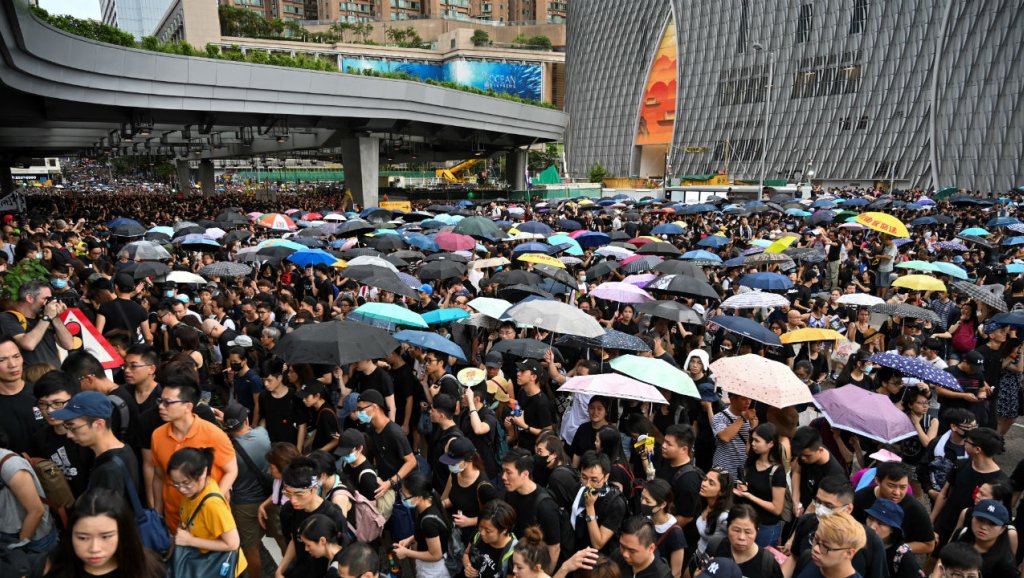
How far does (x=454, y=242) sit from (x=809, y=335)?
7.55m

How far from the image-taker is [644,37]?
7331 centimetres

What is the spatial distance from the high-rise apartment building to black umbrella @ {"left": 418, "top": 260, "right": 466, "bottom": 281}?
132m

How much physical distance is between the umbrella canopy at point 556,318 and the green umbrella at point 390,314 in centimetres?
111

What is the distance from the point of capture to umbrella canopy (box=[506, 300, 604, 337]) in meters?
6.56

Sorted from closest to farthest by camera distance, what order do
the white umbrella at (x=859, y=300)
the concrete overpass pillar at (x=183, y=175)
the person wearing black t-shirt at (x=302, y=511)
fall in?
1. the person wearing black t-shirt at (x=302, y=511)
2. the white umbrella at (x=859, y=300)
3. the concrete overpass pillar at (x=183, y=175)

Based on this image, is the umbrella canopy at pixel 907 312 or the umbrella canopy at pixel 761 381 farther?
the umbrella canopy at pixel 907 312

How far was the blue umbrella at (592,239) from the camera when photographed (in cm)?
1539

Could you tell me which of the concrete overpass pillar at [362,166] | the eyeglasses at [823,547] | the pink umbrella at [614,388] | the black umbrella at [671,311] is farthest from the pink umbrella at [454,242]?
the concrete overpass pillar at [362,166]

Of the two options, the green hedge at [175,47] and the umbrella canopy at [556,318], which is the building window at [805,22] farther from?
the umbrella canopy at [556,318]

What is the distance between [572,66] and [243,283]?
80243 millimetres

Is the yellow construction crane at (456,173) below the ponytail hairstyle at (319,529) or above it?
above

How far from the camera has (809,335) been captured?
716 cm

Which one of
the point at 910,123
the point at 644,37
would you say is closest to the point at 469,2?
the point at 644,37

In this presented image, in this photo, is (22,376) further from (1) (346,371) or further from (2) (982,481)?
(2) (982,481)
